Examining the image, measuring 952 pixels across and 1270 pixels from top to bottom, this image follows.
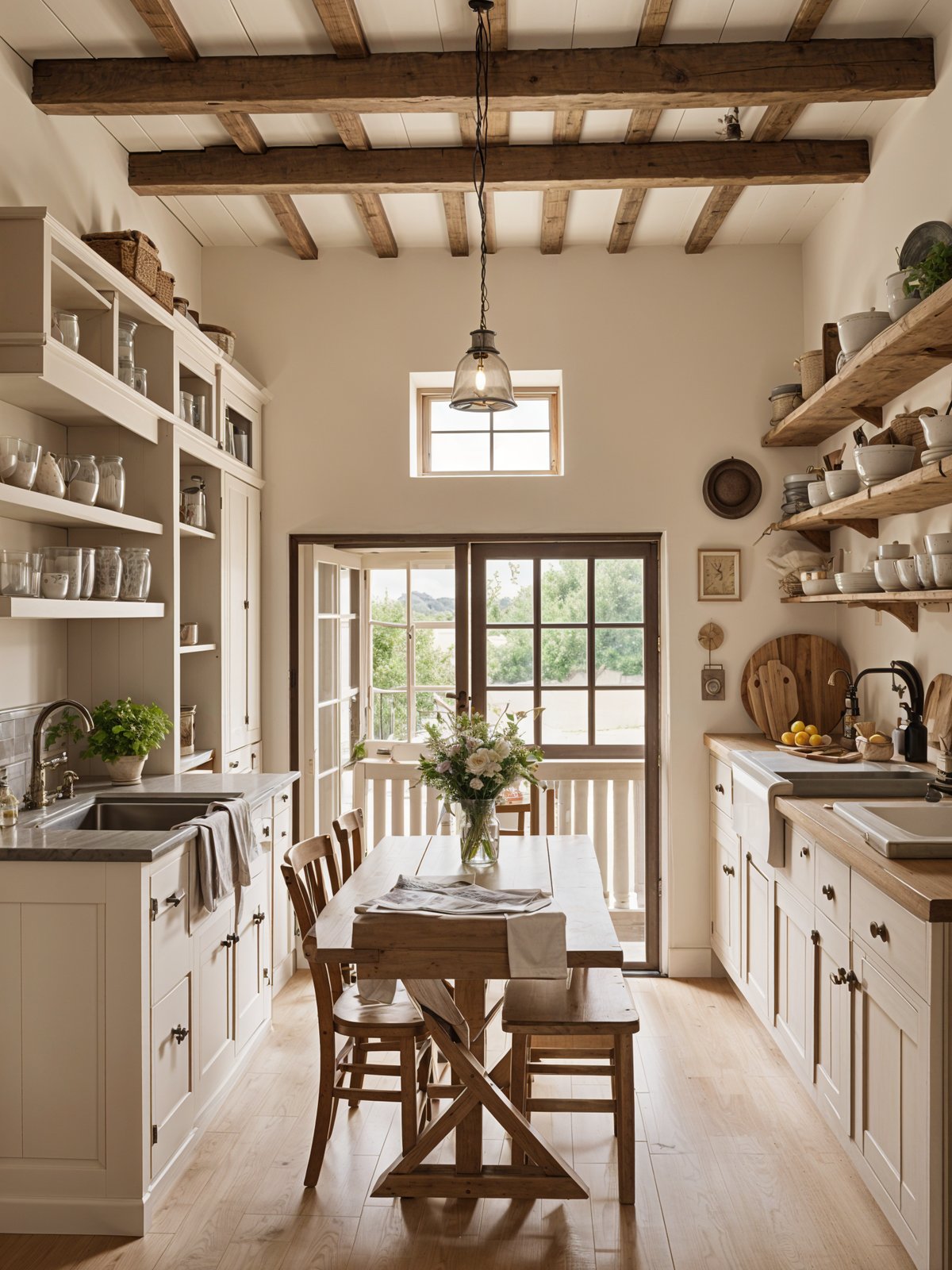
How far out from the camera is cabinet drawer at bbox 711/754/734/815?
4051 millimetres

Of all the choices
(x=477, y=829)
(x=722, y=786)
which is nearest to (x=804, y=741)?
(x=722, y=786)

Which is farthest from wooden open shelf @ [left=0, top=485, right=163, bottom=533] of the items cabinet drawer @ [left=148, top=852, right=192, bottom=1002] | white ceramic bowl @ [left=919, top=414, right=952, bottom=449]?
white ceramic bowl @ [left=919, top=414, right=952, bottom=449]

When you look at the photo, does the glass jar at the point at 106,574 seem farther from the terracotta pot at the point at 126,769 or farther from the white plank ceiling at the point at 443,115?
the white plank ceiling at the point at 443,115

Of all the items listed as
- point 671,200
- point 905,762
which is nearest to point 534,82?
point 671,200

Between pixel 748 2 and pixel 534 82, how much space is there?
639 mm

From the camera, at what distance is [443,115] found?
3424mm

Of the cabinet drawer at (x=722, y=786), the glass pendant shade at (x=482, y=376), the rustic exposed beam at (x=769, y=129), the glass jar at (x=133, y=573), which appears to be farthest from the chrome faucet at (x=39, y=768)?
the rustic exposed beam at (x=769, y=129)

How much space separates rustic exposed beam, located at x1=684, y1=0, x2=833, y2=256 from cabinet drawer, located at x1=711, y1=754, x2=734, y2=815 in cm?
228

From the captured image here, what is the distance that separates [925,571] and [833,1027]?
50.7 inches

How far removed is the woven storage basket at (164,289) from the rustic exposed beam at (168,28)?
2.17ft

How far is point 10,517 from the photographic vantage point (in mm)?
3025

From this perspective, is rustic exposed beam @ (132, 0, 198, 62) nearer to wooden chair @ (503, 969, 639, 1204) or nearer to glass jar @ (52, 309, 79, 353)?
glass jar @ (52, 309, 79, 353)

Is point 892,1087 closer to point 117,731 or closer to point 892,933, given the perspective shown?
point 892,933

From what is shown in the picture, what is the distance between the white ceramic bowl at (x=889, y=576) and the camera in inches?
121
